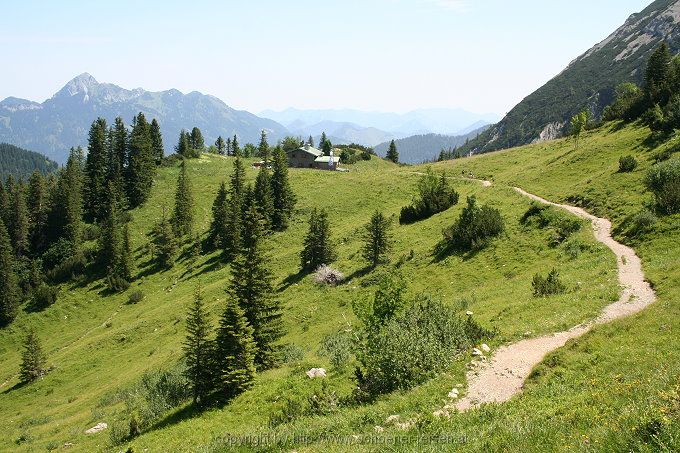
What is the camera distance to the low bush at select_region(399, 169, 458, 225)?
2306 inches

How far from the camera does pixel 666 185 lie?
32969mm

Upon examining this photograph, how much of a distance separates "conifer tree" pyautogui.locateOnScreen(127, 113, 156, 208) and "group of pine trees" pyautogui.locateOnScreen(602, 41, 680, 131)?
303 ft

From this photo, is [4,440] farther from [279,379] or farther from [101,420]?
[279,379]

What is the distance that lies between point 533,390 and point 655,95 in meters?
62.4

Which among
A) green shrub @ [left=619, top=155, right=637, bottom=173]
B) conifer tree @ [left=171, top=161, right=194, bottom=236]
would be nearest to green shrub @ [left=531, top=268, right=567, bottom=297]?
green shrub @ [left=619, top=155, right=637, bottom=173]

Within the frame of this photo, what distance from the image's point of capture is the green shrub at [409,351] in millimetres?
17969

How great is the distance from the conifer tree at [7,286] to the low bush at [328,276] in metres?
54.1

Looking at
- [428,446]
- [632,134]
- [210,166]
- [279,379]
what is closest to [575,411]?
[428,446]

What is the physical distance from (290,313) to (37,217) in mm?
74556

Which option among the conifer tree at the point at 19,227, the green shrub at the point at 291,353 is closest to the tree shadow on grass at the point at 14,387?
the green shrub at the point at 291,353

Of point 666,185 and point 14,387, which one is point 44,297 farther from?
point 666,185

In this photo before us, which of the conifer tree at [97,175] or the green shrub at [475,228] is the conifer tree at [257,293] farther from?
the conifer tree at [97,175]

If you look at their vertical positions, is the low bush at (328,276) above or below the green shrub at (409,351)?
below

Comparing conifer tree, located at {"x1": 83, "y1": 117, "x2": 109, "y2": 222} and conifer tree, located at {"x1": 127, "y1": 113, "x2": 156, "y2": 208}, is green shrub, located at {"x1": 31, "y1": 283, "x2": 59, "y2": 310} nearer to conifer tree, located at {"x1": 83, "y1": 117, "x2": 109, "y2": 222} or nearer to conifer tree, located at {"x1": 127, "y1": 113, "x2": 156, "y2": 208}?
conifer tree, located at {"x1": 83, "y1": 117, "x2": 109, "y2": 222}
